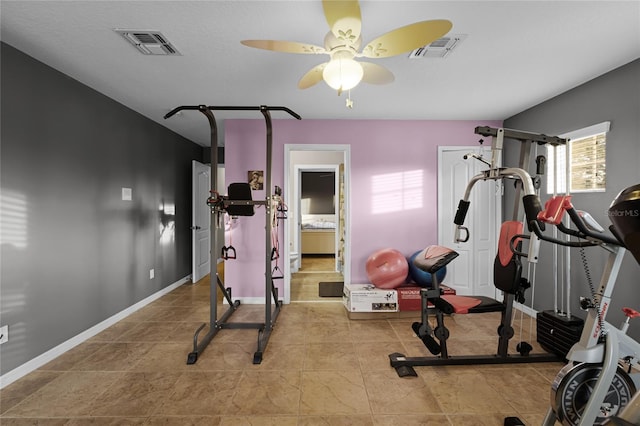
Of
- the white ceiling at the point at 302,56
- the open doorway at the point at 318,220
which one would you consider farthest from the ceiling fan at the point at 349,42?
the open doorway at the point at 318,220

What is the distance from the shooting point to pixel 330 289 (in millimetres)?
4695

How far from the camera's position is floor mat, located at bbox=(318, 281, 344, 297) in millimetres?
4445

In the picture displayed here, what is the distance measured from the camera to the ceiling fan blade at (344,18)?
142 cm

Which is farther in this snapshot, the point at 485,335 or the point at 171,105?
the point at 171,105

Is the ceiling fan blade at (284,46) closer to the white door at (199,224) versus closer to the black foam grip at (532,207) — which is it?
Result: the black foam grip at (532,207)

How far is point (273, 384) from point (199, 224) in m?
3.73

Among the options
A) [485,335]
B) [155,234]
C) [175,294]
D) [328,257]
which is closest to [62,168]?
[155,234]

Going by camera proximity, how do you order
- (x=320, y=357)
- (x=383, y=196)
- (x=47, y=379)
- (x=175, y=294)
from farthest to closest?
(x=175, y=294) < (x=383, y=196) < (x=320, y=357) < (x=47, y=379)

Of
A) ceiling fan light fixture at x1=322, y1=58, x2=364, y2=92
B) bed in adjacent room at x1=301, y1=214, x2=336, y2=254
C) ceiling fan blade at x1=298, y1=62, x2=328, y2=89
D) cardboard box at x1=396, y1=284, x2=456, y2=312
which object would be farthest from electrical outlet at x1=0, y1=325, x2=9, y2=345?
bed in adjacent room at x1=301, y1=214, x2=336, y2=254

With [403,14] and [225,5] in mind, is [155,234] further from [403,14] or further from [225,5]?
[403,14]

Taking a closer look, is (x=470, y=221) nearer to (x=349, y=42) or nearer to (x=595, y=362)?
(x=595, y=362)

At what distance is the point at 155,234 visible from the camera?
4.28 m

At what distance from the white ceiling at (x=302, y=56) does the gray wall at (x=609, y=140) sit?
0.47 feet

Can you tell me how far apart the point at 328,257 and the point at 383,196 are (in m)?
3.84
